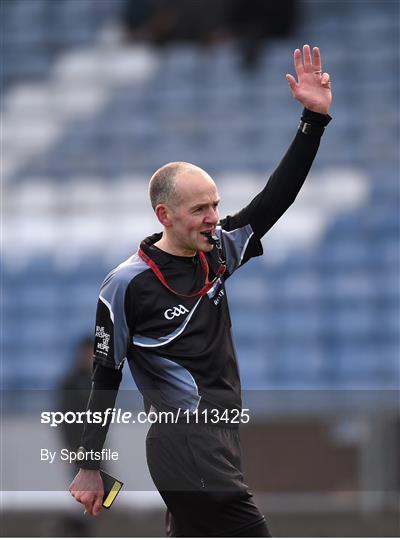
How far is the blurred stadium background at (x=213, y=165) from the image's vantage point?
12570 mm

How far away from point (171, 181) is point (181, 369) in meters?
0.63

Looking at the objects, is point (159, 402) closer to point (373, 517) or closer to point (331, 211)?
point (373, 517)

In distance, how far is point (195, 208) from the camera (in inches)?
142

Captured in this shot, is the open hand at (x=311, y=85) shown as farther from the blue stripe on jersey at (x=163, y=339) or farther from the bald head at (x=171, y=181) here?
the blue stripe on jersey at (x=163, y=339)

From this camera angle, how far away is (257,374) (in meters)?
12.4

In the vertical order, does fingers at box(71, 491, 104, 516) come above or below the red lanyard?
below

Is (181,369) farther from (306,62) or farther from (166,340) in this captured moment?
(306,62)

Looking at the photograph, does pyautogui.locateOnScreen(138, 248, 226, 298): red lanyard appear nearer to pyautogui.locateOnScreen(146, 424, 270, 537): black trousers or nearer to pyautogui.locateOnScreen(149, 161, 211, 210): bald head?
pyautogui.locateOnScreen(149, 161, 211, 210): bald head

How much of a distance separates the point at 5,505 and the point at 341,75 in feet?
24.6

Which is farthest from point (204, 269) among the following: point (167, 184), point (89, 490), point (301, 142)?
point (89, 490)

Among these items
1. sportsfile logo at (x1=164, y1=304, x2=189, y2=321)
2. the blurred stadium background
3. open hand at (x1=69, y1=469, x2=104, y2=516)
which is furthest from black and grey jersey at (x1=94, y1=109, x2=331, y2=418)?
the blurred stadium background

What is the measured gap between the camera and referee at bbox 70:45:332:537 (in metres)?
3.60

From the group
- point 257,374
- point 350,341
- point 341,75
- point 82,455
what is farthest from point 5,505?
point 341,75

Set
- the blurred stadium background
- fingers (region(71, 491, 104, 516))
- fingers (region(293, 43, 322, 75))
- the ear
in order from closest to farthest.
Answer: fingers (region(71, 491, 104, 516)) < the ear < fingers (region(293, 43, 322, 75)) < the blurred stadium background
